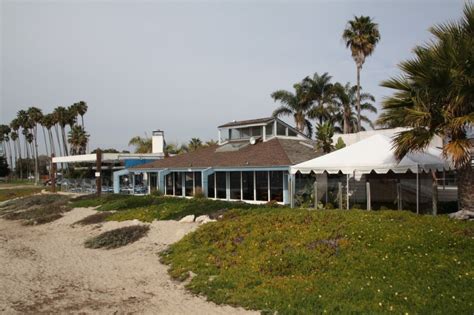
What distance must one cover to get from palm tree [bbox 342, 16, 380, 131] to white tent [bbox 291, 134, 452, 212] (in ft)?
52.9

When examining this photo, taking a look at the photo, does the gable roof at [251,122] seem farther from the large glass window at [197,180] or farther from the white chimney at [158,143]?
the white chimney at [158,143]

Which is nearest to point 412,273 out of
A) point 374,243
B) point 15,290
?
point 374,243

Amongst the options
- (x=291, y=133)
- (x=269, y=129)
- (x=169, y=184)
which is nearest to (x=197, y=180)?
(x=169, y=184)

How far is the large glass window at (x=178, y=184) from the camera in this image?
30731mm

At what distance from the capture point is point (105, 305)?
369 inches

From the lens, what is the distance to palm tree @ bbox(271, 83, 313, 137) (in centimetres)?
4059

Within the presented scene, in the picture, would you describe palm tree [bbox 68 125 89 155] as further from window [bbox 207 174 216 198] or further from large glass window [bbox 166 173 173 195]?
window [bbox 207 174 216 198]

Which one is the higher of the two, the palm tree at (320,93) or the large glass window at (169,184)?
the palm tree at (320,93)

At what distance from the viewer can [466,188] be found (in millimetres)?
13438

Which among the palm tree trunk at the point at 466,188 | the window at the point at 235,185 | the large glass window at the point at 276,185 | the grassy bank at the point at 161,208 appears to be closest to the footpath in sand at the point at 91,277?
the grassy bank at the point at 161,208

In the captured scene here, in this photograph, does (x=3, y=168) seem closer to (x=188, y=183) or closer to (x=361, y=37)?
(x=188, y=183)

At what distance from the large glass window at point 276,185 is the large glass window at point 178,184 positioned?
8.75 metres

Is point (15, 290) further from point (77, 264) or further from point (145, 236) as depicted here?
point (145, 236)

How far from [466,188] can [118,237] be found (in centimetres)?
1304
